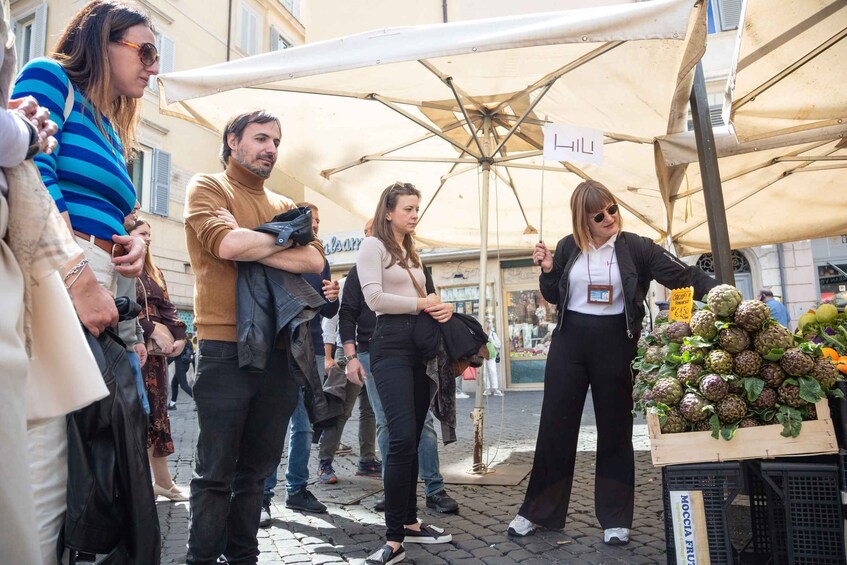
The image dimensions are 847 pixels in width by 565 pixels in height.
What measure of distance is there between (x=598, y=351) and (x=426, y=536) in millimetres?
1361

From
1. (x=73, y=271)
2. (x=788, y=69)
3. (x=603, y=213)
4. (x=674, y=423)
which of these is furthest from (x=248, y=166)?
(x=788, y=69)

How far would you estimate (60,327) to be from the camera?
4.54 feet

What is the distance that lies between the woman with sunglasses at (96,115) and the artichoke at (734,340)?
2259mm

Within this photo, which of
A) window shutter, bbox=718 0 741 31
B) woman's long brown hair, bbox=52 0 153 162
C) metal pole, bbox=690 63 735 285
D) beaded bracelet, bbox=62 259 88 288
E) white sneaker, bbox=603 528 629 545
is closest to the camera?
beaded bracelet, bbox=62 259 88 288

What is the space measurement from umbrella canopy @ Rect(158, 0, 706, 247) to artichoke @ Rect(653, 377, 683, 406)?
1.76 metres

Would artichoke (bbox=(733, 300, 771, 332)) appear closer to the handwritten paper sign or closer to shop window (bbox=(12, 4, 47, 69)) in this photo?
the handwritten paper sign

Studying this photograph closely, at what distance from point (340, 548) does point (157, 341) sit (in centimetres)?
168

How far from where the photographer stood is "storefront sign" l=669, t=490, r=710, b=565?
95.0 inches

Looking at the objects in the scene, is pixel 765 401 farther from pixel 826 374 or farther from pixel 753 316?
pixel 753 316

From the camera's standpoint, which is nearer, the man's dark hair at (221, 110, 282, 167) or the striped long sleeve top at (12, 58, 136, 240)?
the striped long sleeve top at (12, 58, 136, 240)

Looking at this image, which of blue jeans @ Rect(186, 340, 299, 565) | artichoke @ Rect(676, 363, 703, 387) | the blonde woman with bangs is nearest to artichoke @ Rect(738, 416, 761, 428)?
artichoke @ Rect(676, 363, 703, 387)

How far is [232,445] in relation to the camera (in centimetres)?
241

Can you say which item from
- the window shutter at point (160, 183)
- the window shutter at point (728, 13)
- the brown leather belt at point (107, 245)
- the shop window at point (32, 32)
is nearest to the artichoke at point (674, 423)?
the brown leather belt at point (107, 245)

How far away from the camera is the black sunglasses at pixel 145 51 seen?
2100 mm
